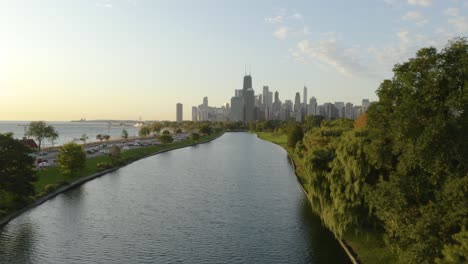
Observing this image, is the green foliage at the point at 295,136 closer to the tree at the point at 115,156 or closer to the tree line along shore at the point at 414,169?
the tree at the point at 115,156

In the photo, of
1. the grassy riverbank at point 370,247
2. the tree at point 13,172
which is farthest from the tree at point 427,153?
the tree at point 13,172

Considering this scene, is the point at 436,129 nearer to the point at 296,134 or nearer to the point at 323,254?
the point at 323,254

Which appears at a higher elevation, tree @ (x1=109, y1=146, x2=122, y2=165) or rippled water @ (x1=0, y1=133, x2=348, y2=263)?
tree @ (x1=109, y1=146, x2=122, y2=165)

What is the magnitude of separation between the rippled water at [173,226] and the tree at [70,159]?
4919mm

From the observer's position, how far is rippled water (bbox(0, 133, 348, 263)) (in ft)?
114

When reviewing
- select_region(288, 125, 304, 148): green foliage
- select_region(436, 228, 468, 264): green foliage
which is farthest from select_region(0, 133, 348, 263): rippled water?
select_region(288, 125, 304, 148): green foliage

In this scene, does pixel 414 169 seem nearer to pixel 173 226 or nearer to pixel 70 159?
pixel 173 226

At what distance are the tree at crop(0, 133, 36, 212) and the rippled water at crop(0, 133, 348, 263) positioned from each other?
9.95 ft

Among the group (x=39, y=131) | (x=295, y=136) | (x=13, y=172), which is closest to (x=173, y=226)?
(x=13, y=172)

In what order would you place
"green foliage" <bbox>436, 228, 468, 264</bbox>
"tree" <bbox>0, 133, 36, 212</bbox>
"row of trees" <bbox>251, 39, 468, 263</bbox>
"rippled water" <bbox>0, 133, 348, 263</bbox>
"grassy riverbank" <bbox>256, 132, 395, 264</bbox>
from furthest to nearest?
"tree" <bbox>0, 133, 36, 212</bbox>, "rippled water" <bbox>0, 133, 348, 263</bbox>, "grassy riverbank" <bbox>256, 132, 395, 264</bbox>, "row of trees" <bbox>251, 39, 468, 263</bbox>, "green foliage" <bbox>436, 228, 468, 264</bbox>

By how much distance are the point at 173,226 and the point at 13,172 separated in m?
20.3

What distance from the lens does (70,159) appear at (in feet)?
233

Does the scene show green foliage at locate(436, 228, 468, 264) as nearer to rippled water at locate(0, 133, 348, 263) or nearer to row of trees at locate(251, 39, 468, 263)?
row of trees at locate(251, 39, 468, 263)

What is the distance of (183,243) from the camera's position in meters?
38.0
